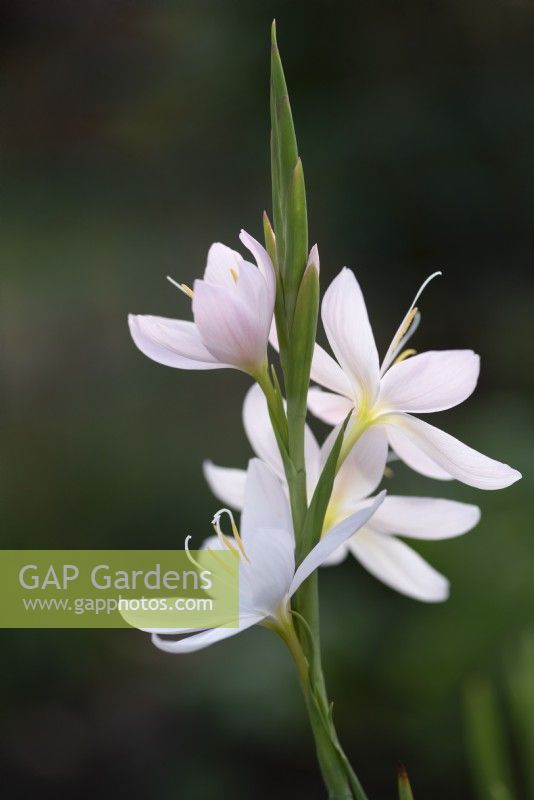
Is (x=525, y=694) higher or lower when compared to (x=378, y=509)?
lower

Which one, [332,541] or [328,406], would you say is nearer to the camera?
[332,541]

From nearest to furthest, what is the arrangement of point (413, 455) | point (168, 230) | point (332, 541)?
point (332, 541) < point (413, 455) < point (168, 230)

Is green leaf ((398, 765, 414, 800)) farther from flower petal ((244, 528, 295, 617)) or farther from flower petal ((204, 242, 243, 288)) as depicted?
flower petal ((204, 242, 243, 288))

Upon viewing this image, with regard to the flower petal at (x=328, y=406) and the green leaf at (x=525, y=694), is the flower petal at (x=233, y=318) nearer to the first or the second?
the flower petal at (x=328, y=406)

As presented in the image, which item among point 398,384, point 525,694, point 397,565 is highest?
point 398,384

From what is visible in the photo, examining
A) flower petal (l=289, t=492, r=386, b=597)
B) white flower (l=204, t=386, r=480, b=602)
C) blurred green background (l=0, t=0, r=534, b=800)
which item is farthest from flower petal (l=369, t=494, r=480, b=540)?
blurred green background (l=0, t=0, r=534, b=800)

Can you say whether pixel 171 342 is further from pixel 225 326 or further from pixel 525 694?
pixel 525 694

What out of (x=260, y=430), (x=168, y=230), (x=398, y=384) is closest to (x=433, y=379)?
(x=398, y=384)

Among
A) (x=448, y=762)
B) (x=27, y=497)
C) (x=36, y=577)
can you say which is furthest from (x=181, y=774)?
(x=36, y=577)
